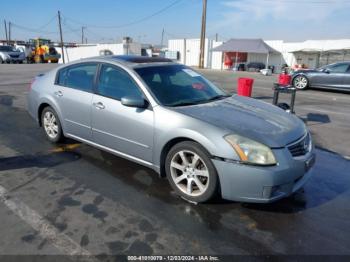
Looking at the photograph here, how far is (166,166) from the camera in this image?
11.6 feet

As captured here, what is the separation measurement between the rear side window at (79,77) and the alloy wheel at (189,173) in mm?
1818

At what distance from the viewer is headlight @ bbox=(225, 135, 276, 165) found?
2951 mm

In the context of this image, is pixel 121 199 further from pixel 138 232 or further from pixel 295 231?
pixel 295 231

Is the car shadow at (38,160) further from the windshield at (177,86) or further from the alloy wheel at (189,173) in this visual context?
the alloy wheel at (189,173)

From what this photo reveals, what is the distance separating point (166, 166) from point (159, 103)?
0.74 m

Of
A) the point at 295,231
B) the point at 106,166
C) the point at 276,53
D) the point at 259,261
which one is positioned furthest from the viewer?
the point at 276,53

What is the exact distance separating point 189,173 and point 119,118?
120 centimetres

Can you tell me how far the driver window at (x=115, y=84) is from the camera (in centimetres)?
391

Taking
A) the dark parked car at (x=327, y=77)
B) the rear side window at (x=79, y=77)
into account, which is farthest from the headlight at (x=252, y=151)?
the dark parked car at (x=327, y=77)

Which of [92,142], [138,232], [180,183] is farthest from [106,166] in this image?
[138,232]

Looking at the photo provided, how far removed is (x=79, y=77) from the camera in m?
4.66

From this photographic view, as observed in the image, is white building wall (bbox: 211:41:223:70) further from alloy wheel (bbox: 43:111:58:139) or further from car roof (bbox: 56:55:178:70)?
car roof (bbox: 56:55:178:70)

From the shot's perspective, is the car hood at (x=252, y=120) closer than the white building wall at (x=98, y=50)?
Yes

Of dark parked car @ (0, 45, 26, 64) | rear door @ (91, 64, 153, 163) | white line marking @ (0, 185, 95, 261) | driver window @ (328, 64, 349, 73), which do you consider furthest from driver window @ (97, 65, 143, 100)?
dark parked car @ (0, 45, 26, 64)
